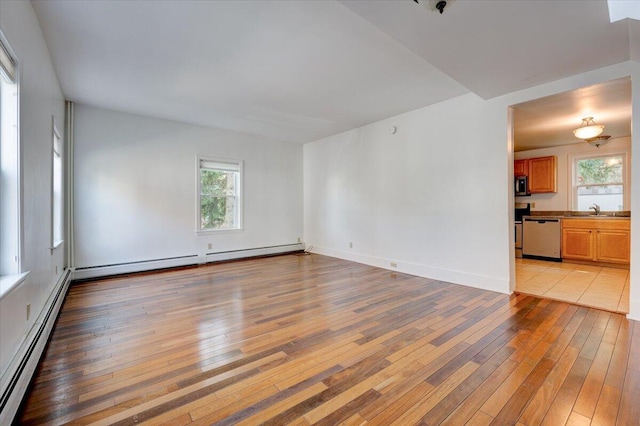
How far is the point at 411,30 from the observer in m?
2.16

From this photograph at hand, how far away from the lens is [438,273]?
4.27 meters

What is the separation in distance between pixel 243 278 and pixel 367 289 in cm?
194

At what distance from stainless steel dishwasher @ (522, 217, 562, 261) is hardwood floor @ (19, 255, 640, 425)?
3.17 metres

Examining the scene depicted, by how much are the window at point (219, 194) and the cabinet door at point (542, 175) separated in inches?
255

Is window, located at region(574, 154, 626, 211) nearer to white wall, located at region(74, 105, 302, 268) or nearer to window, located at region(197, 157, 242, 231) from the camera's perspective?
white wall, located at region(74, 105, 302, 268)

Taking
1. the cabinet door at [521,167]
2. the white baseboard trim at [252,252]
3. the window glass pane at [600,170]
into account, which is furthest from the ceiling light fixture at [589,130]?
the white baseboard trim at [252,252]

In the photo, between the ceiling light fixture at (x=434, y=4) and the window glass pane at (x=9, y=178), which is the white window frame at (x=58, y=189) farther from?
the ceiling light fixture at (x=434, y=4)

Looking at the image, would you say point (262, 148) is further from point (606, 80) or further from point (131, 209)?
point (606, 80)

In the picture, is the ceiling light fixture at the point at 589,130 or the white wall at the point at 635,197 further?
the ceiling light fixture at the point at 589,130

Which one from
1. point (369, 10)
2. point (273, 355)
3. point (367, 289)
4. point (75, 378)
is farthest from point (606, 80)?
point (75, 378)

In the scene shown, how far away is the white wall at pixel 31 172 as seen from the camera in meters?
1.76

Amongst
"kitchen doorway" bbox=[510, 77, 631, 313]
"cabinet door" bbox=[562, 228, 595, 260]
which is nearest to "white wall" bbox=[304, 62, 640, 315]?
"kitchen doorway" bbox=[510, 77, 631, 313]

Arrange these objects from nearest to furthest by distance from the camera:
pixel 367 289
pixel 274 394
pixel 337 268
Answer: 1. pixel 274 394
2. pixel 367 289
3. pixel 337 268

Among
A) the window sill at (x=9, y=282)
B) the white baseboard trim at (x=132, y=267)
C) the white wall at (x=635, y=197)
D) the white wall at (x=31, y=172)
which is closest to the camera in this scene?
the window sill at (x=9, y=282)
